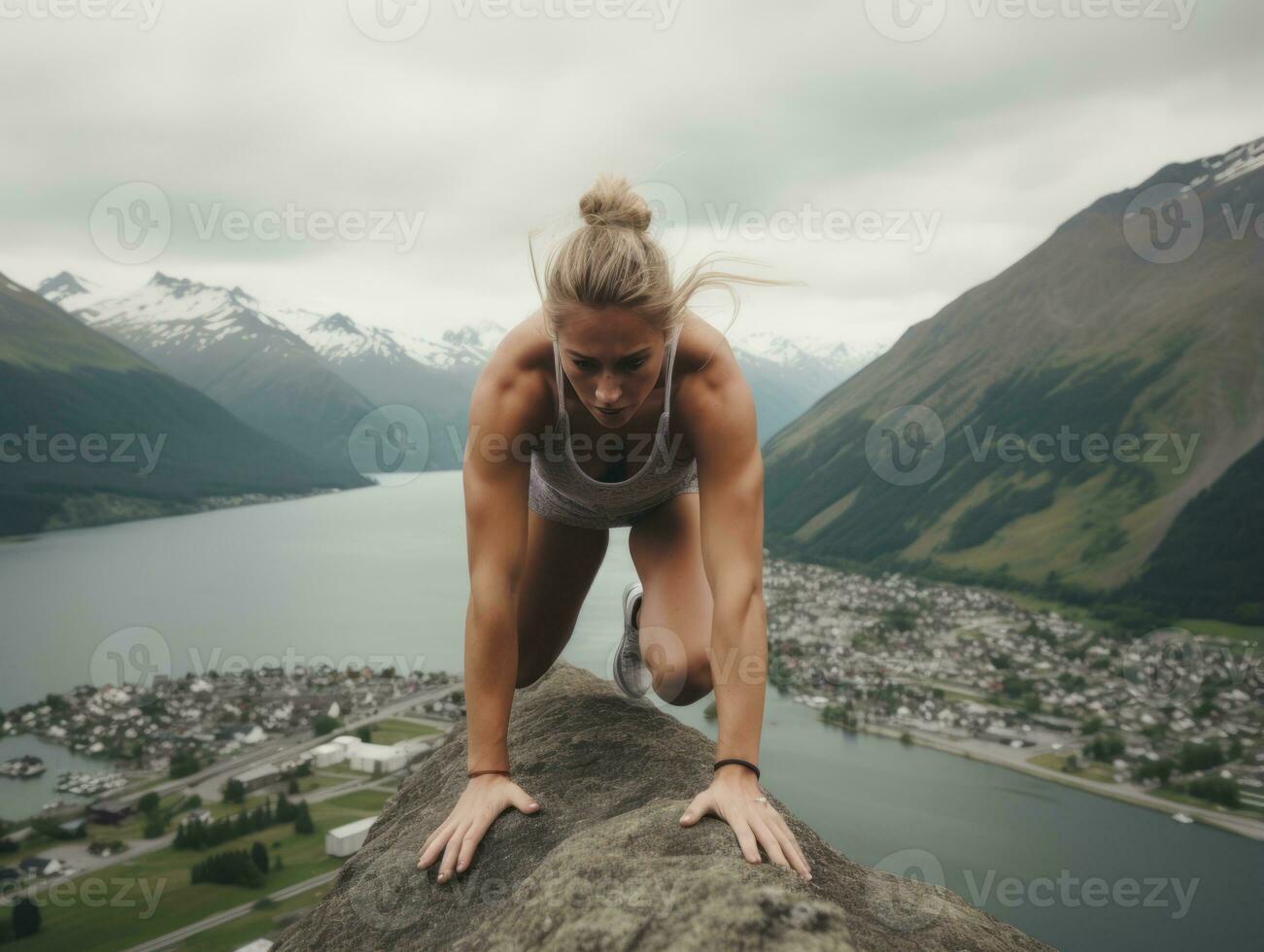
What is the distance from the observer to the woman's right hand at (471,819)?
314 centimetres

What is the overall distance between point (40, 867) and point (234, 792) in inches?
217

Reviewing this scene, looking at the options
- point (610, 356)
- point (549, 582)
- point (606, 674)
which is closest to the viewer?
point (610, 356)

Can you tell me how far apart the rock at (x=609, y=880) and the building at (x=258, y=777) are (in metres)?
27.5

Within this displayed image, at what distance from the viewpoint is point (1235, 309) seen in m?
75.7

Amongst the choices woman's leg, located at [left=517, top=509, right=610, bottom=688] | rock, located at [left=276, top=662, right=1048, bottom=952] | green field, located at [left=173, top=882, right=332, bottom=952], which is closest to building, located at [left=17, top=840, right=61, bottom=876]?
green field, located at [left=173, top=882, right=332, bottom=952]

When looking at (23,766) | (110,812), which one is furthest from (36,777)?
(110,812)

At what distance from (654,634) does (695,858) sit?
1.97 m

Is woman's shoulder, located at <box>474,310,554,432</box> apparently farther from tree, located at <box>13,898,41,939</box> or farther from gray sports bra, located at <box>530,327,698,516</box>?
tree, located at <box>13,898,41,939</box>

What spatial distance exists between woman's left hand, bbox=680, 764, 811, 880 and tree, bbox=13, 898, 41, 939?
24.7 metres

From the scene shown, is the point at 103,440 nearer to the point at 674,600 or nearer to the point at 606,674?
the point at 606,674

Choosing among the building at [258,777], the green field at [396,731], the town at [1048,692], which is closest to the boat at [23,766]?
the building at [258,777]

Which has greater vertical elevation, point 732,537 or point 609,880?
point 732,537

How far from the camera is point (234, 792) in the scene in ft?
91.6

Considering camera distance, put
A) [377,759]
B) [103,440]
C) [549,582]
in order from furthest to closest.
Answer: [103,440] < [377,759] < [549,582]
